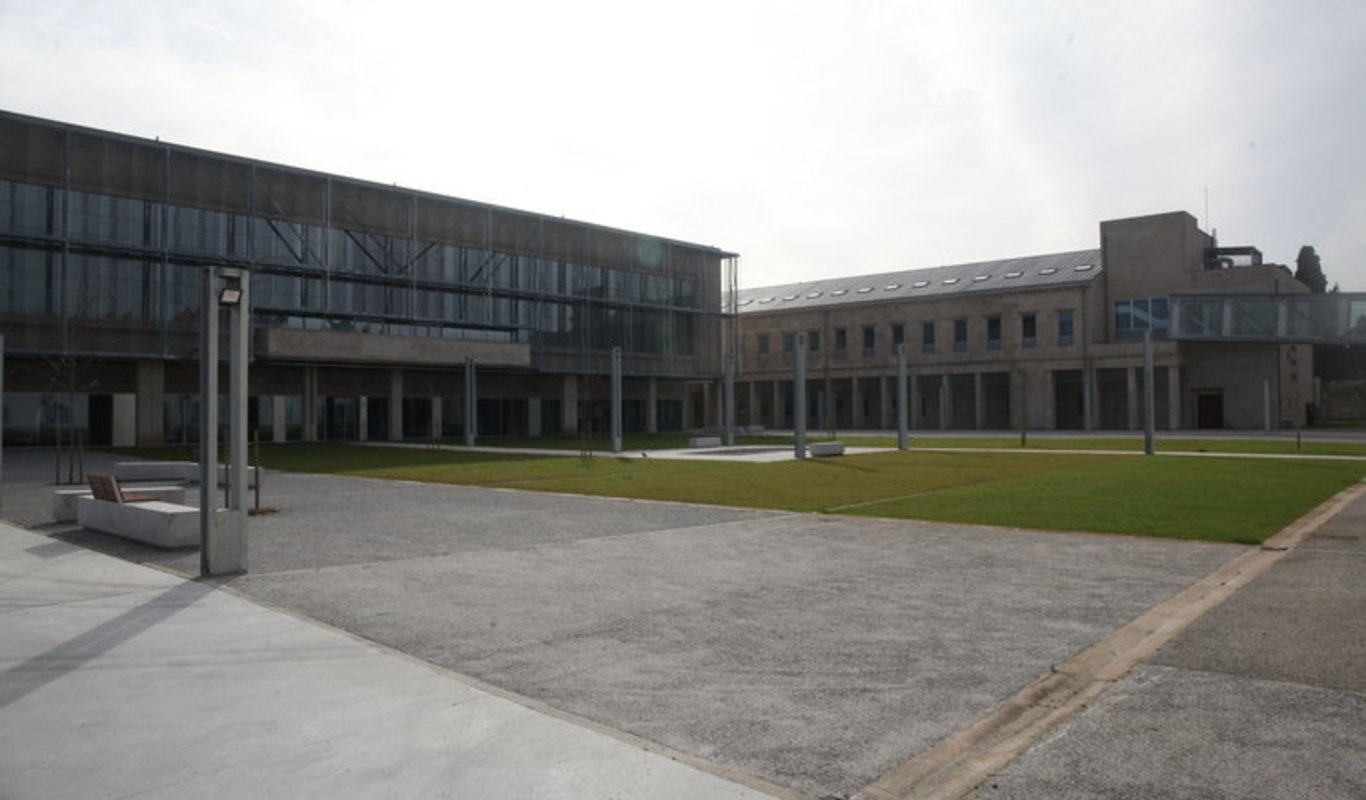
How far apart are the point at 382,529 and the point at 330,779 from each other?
10409mm

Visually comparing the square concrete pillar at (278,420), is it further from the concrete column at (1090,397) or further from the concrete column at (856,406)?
the concrete column at (1090,397)

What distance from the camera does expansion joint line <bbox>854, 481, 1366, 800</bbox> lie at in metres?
4.61

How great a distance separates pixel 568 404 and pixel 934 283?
113 feet

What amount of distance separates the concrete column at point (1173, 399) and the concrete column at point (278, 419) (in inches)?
2232

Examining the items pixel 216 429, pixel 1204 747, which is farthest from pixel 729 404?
pixel 1204 747

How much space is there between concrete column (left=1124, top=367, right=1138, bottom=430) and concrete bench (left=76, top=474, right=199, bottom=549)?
63.5 meters

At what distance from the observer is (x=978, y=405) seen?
238 ft

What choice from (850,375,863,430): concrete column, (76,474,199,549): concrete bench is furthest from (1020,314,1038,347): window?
(76,474,199,549): concrete bench

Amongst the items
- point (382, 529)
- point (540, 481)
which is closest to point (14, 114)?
point (540, 481)

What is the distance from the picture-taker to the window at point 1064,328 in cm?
6900

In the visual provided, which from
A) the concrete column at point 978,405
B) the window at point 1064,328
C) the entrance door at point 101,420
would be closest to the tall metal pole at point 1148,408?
the window at point 1064,328

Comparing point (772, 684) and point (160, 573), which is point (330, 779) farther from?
point (160, 573)

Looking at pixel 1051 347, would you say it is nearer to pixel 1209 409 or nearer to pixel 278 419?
pixel 1209 409

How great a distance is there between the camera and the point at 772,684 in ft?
20.4
